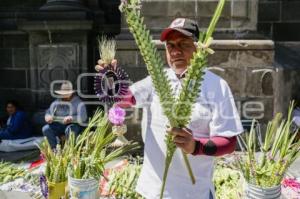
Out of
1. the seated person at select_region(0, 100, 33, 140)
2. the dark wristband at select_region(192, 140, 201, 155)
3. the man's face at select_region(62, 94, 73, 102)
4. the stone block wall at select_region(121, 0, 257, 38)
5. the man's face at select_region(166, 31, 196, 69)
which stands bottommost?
the seated person at select_region(0, 100, 33, 140)

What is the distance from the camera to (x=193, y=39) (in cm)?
206

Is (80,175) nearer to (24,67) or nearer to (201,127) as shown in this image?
(201,127)

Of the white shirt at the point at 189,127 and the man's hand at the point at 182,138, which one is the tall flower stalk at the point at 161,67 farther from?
the white shirt at the point at 189,127

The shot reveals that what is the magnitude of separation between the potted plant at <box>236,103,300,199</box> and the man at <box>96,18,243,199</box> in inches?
32.7

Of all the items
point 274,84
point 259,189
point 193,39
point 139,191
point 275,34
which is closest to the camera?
point 193,39

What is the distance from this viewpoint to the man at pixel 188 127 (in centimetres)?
206

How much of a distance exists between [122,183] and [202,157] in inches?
88.6

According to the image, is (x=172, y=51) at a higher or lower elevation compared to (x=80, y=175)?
higher

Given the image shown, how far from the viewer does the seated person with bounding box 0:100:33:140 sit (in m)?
6.57

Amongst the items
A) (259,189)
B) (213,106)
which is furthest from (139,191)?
(259,189)

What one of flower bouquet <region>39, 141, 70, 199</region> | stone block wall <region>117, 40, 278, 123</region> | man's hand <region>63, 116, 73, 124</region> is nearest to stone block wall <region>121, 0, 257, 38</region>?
stone block wall <region>117, 40, 278, 123</region>

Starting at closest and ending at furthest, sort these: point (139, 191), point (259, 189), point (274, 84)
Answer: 1. point (139, 191)
2. point (259, 189)
3. point (274, 84)

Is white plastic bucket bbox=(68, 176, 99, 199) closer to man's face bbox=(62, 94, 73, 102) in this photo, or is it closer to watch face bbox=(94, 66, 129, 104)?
watch face bbox=(94, 66, 129, 104)

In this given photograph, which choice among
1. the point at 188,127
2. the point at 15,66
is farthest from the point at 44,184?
the point at 15,66
